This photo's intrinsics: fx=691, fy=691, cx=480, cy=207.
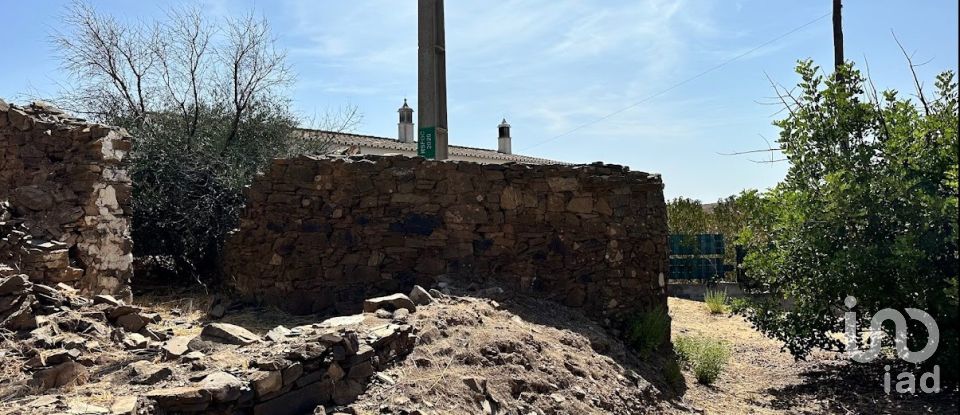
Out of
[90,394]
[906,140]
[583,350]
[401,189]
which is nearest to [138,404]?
[90,394]

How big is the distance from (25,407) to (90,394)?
0.33m

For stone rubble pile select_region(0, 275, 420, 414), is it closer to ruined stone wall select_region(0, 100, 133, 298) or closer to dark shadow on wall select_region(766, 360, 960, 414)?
ruined stone wall select_region(0, 100, 133, 298)

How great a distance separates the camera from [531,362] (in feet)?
17.9

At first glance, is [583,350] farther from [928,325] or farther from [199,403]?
[199,403]

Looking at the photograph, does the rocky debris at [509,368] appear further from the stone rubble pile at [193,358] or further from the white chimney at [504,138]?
the white chimney at [504,138]

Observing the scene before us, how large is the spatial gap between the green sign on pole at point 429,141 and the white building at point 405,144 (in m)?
3.22

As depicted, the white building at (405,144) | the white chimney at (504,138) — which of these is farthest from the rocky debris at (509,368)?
the white chimney at (504,138)

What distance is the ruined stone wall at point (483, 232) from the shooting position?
7410mm

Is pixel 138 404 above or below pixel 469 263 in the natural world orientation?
below

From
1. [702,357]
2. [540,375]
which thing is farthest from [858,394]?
[540,375]

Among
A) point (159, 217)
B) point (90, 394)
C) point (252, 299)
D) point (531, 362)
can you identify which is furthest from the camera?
point (159, 217)

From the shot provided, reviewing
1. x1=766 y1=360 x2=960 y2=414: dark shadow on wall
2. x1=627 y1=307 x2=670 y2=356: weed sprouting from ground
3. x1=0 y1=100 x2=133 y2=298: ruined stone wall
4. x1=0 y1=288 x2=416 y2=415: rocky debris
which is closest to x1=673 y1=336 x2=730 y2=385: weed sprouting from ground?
x1=627 y1=307 x2=670 y2=356: weed sprouting from ground

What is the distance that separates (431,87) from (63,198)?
4.15 meters

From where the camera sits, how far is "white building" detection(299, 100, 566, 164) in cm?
1401
